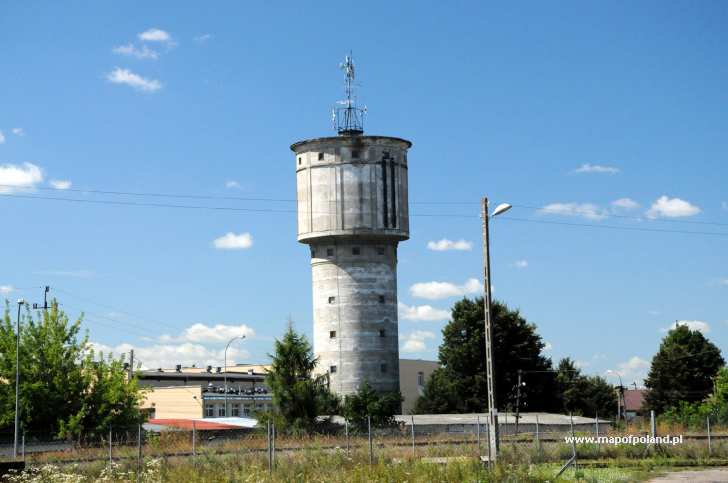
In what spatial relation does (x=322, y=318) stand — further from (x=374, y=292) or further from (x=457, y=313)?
(x=457, y=313)

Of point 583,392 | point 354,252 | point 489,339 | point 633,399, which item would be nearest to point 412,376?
point 583,392

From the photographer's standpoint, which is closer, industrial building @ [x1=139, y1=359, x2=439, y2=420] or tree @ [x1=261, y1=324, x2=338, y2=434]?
tree @ [x1=261, y1=324, x2=338, y2=434]

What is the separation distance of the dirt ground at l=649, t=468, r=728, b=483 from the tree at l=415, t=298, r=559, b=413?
42274 millimetres

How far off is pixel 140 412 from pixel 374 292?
49.3 feet

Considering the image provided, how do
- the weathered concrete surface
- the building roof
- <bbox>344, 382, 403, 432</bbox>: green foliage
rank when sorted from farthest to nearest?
the building roof
the weathered concrete surface
<bbox>344, 382, 403, 432</bbox>: green foliage

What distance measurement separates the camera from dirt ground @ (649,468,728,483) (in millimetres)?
27703

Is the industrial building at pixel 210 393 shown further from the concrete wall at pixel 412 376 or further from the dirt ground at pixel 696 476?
the dirt ground at pixel 696 476

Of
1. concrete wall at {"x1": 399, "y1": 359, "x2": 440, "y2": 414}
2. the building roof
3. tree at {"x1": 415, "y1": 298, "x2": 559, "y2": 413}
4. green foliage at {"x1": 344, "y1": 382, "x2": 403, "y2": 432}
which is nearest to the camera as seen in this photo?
green foliage at {"x1": 344, "y1": 382, "x2": 403, "y2": 432}

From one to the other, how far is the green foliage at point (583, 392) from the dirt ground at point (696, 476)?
60999mm

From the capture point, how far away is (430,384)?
80062 millimetres
